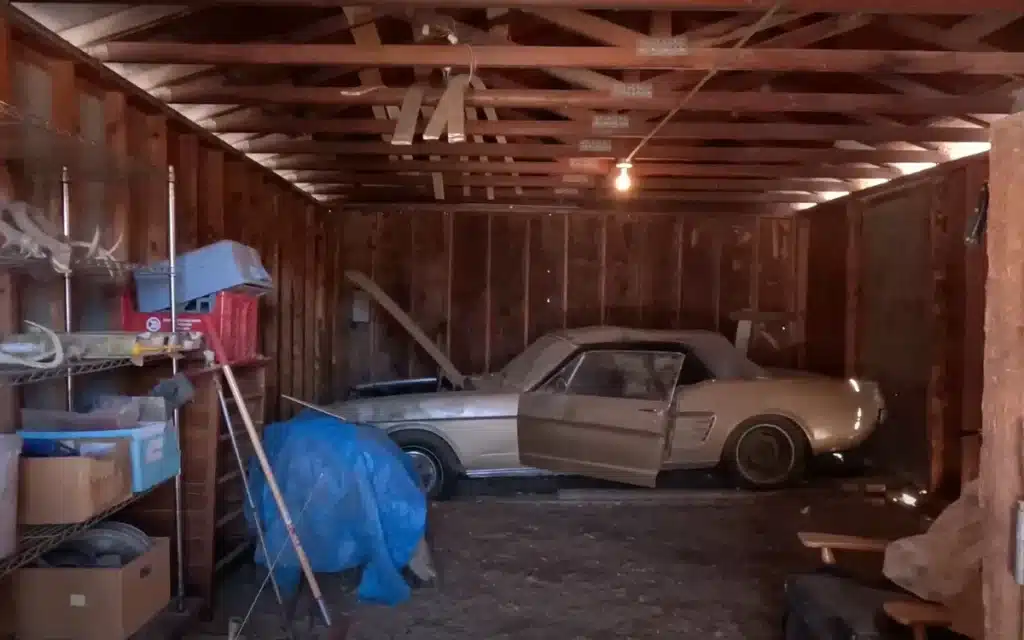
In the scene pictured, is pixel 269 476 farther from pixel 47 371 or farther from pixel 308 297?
pixel 308 297

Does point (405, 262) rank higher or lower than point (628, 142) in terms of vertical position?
lower

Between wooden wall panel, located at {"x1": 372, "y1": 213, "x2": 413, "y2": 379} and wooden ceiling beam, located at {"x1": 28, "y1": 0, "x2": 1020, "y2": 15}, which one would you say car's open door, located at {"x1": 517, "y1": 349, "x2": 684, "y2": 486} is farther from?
wooden ceiling beam, located at {"x1": 28, "y1": 0, "x2": 1020, "y2": 15}

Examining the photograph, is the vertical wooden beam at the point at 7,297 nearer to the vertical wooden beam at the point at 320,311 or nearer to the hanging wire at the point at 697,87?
the hanging wire at the point at 697,87

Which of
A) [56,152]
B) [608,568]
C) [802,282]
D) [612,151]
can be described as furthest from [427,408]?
[802,282]

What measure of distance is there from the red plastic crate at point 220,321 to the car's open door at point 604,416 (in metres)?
2.76

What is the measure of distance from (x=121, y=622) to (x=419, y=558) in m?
1.89

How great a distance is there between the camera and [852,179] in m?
7.61

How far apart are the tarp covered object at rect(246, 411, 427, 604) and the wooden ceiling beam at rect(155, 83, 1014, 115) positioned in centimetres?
201

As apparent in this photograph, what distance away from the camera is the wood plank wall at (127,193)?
10.8 ft

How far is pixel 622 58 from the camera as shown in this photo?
4.07 m

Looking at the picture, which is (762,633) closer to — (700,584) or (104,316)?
(700,584)

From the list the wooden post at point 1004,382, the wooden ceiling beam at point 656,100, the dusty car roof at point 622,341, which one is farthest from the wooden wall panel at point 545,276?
the wooden post at point 1004,382

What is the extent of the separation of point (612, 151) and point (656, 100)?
4.57 ft

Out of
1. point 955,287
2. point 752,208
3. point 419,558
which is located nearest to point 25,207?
point 419,558
